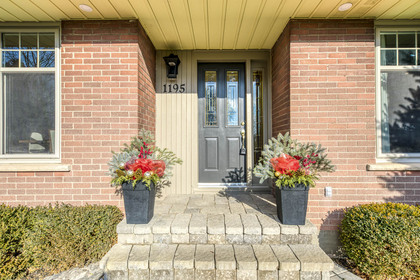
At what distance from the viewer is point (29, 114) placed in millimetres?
3033

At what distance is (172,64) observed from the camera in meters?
3.66

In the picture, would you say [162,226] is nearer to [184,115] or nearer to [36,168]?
[36,168]

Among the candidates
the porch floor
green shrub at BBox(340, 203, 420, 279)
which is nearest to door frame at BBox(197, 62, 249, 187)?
the porch floor

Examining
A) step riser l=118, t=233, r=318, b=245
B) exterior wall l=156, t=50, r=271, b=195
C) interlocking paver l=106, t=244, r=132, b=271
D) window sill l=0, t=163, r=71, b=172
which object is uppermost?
exterior wall l=156, t=50, r=271, b=195

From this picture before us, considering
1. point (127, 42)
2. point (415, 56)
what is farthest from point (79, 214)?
point (415, 56)

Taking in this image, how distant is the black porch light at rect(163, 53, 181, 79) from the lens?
3.64 meters

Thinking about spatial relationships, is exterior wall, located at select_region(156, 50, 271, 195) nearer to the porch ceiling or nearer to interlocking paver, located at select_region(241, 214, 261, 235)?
the porch ceiling

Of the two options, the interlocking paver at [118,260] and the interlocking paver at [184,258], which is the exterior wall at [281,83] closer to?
the interlocking paver at [184,258]

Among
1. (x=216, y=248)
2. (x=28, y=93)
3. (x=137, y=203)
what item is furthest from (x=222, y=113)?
(x=28, y=93)

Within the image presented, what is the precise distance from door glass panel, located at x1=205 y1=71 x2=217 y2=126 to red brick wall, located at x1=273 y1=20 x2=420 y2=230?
4.50ft

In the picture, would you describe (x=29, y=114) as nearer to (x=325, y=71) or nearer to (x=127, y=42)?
(x=127, y=42)

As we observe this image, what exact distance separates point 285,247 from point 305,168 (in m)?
0.80

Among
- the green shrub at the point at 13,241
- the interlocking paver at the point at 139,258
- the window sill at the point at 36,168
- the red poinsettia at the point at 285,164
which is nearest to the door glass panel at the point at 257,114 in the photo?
the red poinsettia at the point at 285,164

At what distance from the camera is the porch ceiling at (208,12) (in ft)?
8.41
